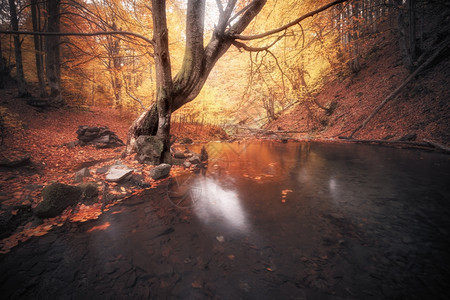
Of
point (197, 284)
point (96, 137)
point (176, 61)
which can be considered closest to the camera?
point (197, 284)

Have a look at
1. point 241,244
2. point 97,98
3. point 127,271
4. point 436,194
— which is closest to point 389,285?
point 241,244

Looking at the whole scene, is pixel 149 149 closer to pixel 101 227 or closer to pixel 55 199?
pixel 55 199

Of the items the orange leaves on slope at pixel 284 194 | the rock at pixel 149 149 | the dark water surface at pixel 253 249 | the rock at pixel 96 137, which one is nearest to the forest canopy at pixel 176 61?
the rock at pixel 96 137

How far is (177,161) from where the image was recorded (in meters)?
5.45

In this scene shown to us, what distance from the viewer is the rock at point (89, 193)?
9.71 ft

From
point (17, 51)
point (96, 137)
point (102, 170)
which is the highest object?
point (17, 51)

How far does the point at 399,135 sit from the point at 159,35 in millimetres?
10492

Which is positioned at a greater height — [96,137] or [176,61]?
[176,61]

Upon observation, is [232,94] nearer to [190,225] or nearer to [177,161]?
[177,161]

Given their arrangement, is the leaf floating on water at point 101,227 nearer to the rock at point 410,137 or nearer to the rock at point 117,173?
the rock at point 117,173

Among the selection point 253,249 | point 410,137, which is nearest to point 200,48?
point 253,249

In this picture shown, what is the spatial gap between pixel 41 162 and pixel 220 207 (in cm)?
543

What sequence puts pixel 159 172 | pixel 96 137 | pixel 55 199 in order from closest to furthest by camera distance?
pixel 55 199
pixel 159 172
pixel 96 137

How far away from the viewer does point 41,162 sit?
4656 mm
